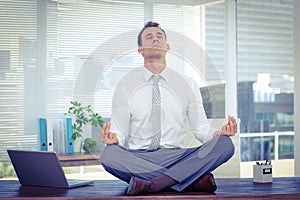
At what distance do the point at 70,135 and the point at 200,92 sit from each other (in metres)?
1.52

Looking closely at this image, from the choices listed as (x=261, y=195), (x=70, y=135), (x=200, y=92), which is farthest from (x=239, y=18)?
(x=261, y=195)

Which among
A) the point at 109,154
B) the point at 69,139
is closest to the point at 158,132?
the point at 109,154

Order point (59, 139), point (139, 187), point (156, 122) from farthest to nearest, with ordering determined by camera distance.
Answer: point (59, 139) → point (156, 122) → point (139, 187)

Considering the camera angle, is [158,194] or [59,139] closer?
[158,194]

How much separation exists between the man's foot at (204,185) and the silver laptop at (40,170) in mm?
529

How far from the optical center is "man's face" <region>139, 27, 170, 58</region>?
118 inches

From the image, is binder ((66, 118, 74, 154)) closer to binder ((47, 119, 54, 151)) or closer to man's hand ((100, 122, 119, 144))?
binder ((47, 119, 54, 151))

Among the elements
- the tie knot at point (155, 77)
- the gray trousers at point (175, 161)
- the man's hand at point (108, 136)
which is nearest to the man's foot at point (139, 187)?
the gray trousers at point (175, 161)

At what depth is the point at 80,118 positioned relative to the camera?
4070mm

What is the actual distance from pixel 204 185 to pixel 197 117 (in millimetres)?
447

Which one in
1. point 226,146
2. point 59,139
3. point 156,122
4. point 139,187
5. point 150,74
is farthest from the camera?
point 59,139

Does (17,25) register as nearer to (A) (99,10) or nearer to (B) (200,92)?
(A) (99,10)

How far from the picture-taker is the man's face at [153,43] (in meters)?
2.99

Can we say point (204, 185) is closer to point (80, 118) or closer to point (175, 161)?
point (175, 161)
